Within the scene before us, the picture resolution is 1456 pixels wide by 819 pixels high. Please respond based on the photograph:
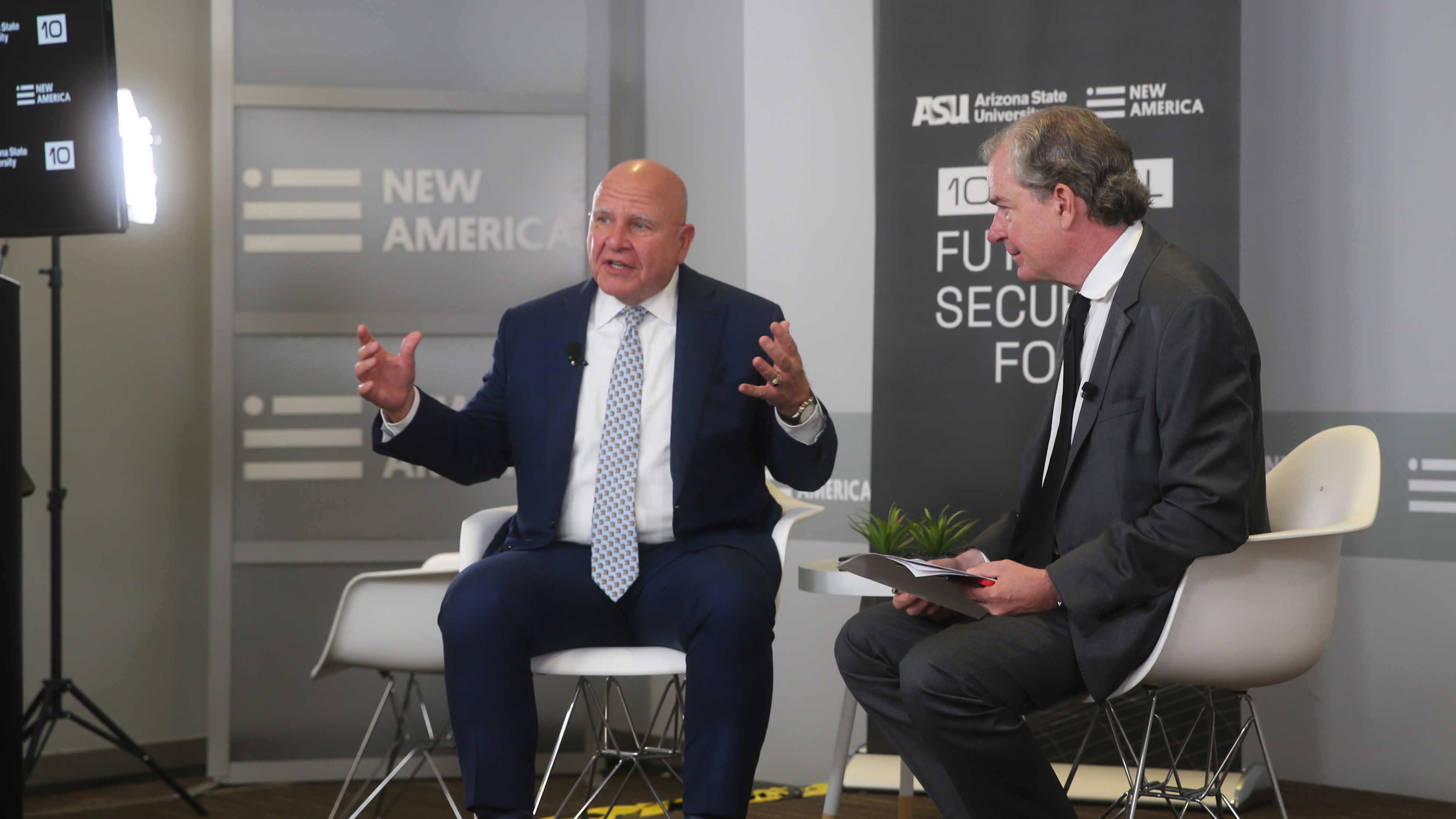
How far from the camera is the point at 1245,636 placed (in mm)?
1986

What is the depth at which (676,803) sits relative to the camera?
3.28m

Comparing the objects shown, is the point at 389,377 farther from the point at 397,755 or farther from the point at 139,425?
the point at 139,425

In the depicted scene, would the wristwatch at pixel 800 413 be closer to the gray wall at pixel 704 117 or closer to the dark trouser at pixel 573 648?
the dark trouser at pixel 573 648

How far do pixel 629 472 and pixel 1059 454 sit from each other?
0.83m

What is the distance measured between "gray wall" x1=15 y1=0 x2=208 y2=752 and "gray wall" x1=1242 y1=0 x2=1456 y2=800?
3.28m

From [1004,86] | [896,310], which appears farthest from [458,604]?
[1004,86]


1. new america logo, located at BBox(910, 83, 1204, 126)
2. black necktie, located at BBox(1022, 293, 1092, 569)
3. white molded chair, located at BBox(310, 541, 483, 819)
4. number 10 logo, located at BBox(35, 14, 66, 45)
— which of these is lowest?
white molded chair, located at BBox(310, 541, 483, 819)

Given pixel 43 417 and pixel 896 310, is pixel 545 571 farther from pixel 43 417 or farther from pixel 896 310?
pixel 43 417

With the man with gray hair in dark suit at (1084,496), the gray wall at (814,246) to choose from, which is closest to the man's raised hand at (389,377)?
the man with gray hair in dark suit at (1084,496)

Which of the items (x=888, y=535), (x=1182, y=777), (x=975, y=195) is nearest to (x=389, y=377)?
(x=888, y=535)

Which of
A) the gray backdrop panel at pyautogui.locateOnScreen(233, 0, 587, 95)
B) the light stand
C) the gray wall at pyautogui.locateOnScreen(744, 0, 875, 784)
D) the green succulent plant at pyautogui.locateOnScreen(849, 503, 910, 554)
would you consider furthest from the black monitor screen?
the green succulent plant at pyautogui.locateOnScreen(849, 503, 910, 554)

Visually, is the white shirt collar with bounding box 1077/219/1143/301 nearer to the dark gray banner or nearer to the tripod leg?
the dark gray banner

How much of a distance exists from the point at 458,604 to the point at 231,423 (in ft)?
5.48

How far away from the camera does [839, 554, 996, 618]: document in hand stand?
1.89m
